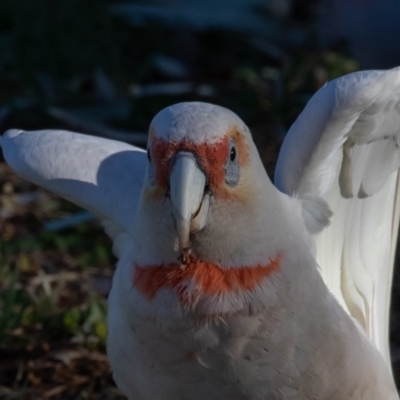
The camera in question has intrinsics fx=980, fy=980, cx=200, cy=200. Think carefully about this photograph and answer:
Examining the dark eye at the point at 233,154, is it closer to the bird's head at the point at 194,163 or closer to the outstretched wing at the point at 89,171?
the bird's head at the point at 194,163

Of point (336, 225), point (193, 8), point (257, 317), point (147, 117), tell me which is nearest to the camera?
point (257, 317)

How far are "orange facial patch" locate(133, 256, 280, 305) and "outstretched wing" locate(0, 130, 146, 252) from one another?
1.72ft

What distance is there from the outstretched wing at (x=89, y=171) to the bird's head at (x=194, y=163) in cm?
66

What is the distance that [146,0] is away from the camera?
6750 millimetres

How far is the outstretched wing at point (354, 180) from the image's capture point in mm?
2594

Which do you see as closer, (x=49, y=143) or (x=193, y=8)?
(x=49, y=143)

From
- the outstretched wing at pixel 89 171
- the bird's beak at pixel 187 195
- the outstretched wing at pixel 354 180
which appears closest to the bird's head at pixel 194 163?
the bird's beak at pixel 187 195

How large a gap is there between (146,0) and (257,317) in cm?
464

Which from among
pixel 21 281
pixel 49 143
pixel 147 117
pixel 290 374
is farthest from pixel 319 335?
pixel 147 117

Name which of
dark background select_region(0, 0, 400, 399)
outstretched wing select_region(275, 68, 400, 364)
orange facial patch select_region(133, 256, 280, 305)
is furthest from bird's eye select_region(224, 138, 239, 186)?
dark background select_region(0, 0, 400, 399)

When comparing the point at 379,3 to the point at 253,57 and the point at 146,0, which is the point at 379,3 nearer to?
the point at 253,57

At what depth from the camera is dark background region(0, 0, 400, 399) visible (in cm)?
376

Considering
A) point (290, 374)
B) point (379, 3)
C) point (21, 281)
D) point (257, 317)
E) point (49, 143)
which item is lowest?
point (21, 281)

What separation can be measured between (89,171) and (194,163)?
2.99 ft
